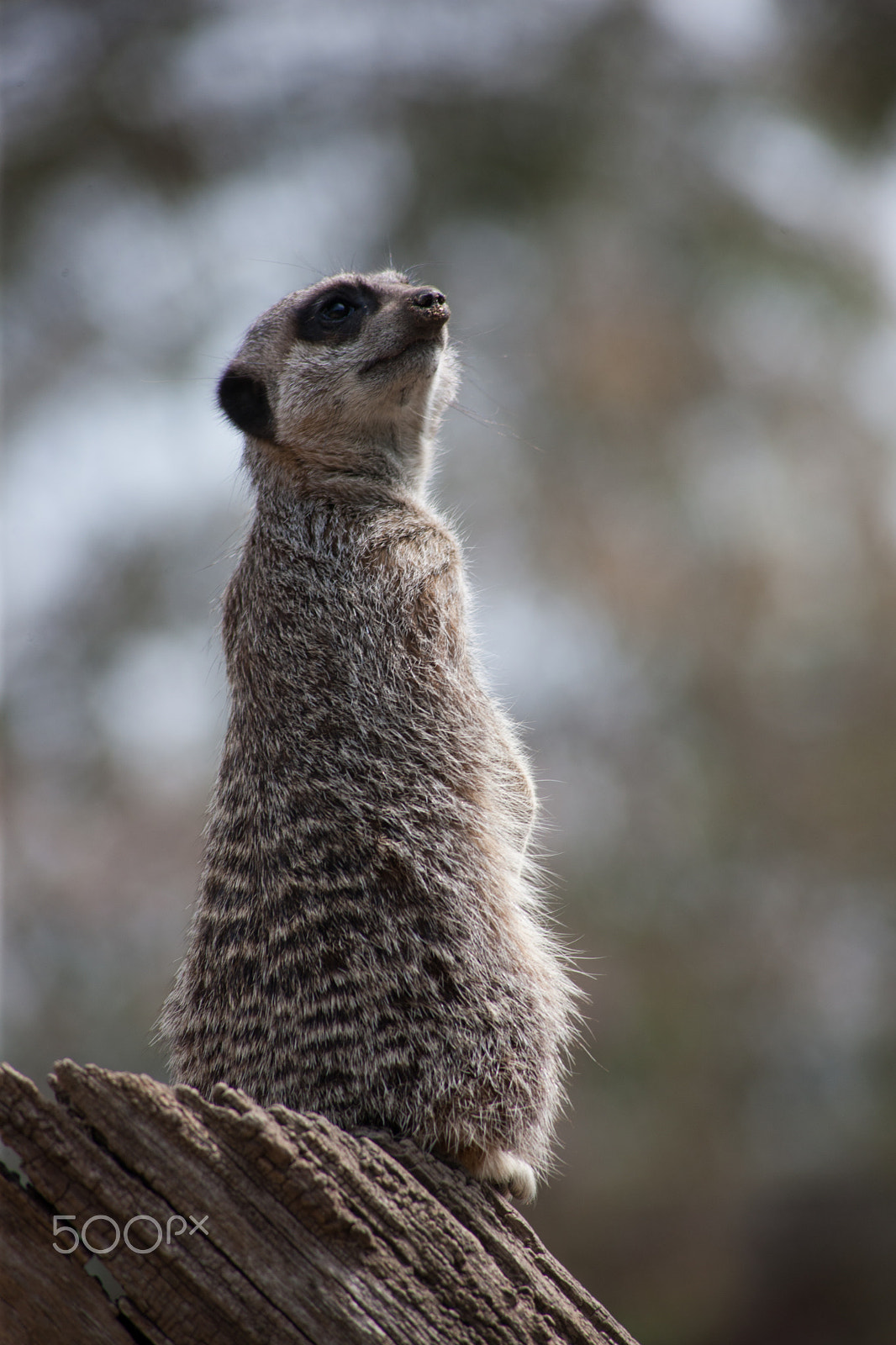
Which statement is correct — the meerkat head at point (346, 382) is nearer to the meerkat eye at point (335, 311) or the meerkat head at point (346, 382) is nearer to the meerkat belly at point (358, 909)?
the meerkat eye at point (335, 311)

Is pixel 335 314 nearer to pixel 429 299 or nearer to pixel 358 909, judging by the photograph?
pixel 429 299

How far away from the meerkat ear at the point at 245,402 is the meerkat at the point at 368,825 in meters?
0.01

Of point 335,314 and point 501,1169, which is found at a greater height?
point 335,314

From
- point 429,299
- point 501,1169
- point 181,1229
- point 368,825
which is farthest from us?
point 429,299

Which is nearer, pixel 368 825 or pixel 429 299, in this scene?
pixel 368 825

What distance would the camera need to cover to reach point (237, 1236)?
1.51 meters

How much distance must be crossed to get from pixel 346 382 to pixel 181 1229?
1.82 m

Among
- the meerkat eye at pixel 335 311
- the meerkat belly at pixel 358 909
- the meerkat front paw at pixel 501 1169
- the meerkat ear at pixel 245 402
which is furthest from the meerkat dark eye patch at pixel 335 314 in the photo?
the meerkat front paw at pixel 501 1169

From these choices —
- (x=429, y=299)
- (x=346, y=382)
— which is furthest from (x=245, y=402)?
(x=429, y=299)

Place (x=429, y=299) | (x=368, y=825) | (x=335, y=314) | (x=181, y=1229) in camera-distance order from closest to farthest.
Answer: (x=181, y=1229) < (x=368, y=825) < (x=429, y=299) < (x=335, y=314)

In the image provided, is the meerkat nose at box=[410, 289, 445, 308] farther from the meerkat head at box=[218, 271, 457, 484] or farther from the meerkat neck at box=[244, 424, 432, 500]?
the meerkat neck at box=[244, 424, 432, 500]

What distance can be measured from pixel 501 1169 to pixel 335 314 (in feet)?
6.34

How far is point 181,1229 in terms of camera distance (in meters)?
1.50

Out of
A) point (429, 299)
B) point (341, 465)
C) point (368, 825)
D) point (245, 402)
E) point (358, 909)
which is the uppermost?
point (429, 299)
